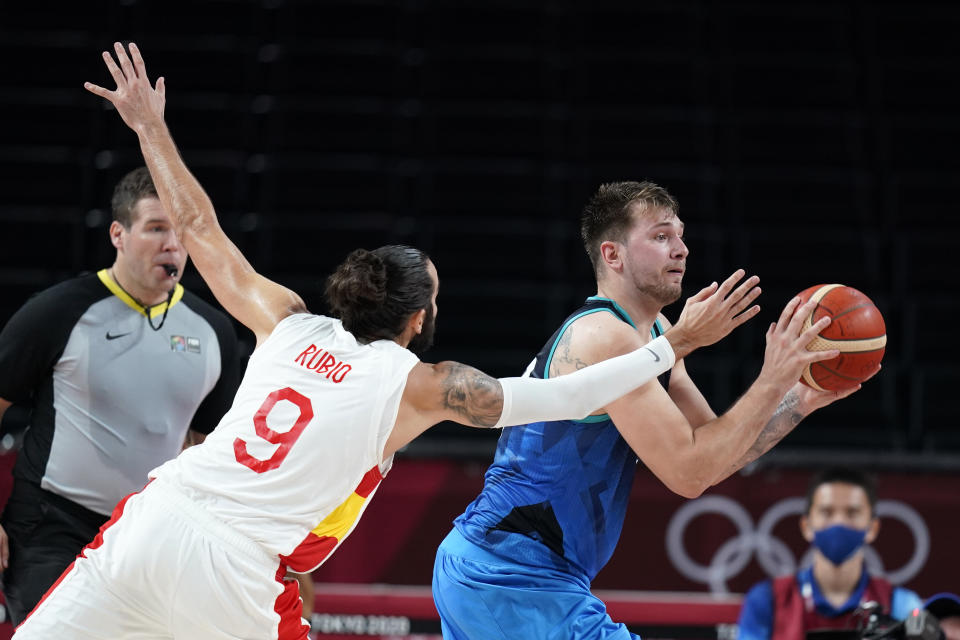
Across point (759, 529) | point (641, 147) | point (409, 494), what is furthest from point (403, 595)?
point (641, 147)

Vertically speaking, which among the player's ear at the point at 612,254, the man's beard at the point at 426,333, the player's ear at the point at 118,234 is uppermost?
the player's ear at the point at 118,234

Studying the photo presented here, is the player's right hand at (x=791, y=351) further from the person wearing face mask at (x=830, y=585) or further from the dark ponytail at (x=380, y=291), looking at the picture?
the person wearing face mask at (x=830, y=585)

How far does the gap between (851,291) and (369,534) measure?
4.12 m

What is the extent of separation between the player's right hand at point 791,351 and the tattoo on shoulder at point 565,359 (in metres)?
0.56

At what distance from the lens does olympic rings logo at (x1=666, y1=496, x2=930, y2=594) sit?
23.1 ft

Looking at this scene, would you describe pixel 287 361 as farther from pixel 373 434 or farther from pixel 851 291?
pixel 851 291

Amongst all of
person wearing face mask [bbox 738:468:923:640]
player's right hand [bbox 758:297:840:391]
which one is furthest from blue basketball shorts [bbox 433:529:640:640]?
person wearing face mask [bbox 738:468:923:640]

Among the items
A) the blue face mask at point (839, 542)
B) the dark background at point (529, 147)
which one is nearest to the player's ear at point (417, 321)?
the blue face mask at point (839, 542)

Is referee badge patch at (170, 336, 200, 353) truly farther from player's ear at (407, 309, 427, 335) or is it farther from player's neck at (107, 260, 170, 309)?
player's ear at (407, 309, 427, 335)

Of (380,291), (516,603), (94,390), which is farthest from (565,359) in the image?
(94,390)

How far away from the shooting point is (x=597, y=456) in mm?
3637

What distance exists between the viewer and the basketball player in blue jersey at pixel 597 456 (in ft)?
11.4

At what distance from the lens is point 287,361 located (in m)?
3.38

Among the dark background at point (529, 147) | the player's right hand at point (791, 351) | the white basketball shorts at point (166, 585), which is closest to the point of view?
the white basketball shorts at point (166, 585)
